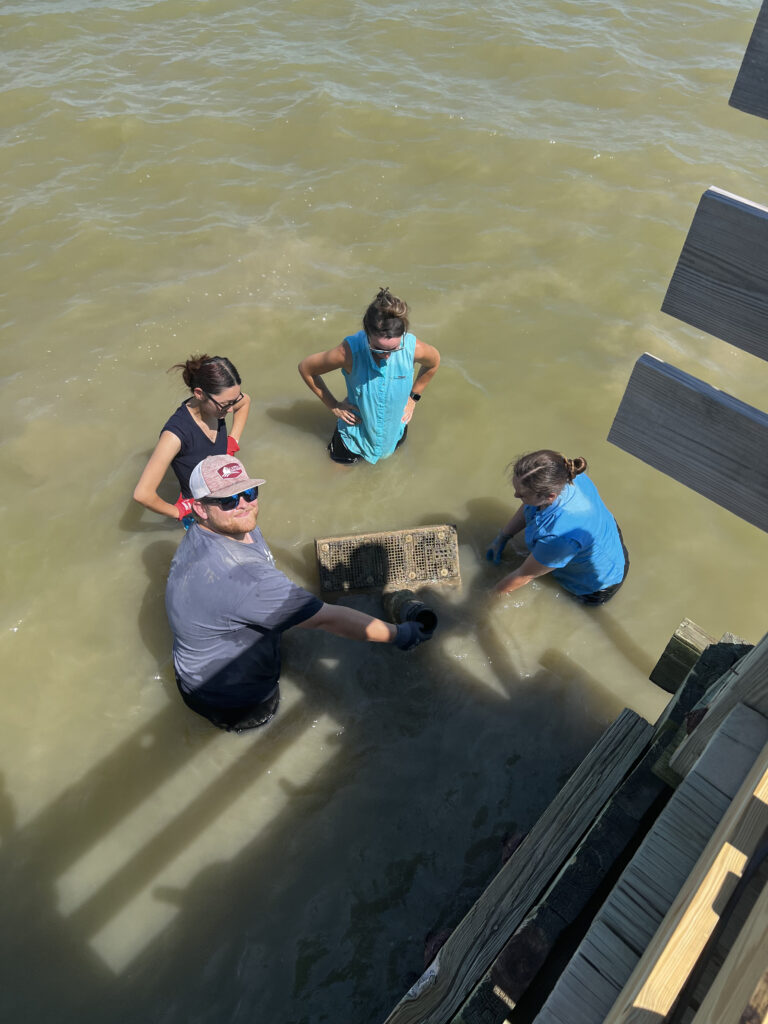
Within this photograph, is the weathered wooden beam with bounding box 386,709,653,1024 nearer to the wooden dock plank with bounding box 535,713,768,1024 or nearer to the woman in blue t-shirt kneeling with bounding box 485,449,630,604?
the wooden dock plank with bounding box 535,713,768,1024

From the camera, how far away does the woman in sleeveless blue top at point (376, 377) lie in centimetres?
426

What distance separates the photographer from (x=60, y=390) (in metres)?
6.09

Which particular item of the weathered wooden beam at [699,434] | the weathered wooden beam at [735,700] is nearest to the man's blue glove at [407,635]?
the weathered wooden beam at [735,700]

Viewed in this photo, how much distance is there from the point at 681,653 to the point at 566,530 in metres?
0.94

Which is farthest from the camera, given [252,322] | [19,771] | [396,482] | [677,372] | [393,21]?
[393,21]

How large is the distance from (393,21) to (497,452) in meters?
9.01

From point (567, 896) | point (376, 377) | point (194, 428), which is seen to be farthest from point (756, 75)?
point (194, 428)

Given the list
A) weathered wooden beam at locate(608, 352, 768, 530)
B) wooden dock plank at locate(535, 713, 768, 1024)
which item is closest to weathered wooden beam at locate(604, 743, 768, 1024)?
wooden dock plank at locate(535, 713, 768, 1024)

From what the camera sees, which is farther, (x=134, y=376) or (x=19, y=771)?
(x=134, y=376)

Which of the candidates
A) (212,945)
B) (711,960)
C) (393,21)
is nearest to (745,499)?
(711,960)

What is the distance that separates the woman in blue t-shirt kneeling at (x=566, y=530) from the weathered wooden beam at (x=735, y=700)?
5.55 ft

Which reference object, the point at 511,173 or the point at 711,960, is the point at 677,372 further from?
the point at 511,173

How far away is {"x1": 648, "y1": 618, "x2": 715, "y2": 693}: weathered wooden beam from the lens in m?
3.29

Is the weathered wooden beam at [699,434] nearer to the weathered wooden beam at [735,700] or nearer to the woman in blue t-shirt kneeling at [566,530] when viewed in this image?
the weathered wooden beam at [735,700]
